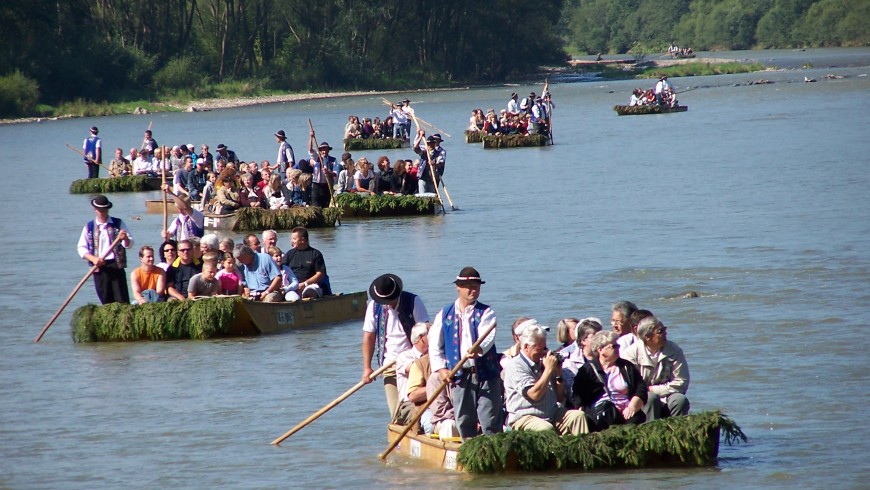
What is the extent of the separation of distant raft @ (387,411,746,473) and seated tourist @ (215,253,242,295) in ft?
23.7

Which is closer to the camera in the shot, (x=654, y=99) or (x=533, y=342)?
(x=533, y=342)

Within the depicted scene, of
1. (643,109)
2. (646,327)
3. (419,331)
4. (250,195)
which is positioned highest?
(646,327)

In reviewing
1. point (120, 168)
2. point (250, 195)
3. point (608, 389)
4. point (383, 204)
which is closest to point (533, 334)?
point (608, 389)

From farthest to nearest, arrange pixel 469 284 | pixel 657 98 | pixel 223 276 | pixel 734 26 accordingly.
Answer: pixel 734 26, pixel 657 98, pixel 223 276, pixel 469 284

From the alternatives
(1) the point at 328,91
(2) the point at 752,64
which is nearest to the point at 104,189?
(1) the point at 328,91

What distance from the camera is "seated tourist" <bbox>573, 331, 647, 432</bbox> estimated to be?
34.5 feet

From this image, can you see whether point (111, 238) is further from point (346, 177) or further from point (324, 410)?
point (346, 177)

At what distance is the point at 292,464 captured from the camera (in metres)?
12.1

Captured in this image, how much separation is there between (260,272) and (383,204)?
1237 cm

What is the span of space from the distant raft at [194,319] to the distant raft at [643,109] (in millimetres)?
49387

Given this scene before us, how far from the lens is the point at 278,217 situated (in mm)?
27844

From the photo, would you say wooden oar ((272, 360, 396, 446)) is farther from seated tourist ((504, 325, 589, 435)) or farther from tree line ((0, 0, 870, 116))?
tree line ((0, 0, 870, 116))

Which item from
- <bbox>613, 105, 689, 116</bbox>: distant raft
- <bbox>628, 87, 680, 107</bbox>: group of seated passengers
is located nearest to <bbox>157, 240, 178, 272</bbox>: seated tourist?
<bbox>613, 105, 689, 116</bbox>: distant raft

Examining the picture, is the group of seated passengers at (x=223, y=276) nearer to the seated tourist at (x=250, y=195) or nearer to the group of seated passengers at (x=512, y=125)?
the seated tourist at (x=250, y=195)
